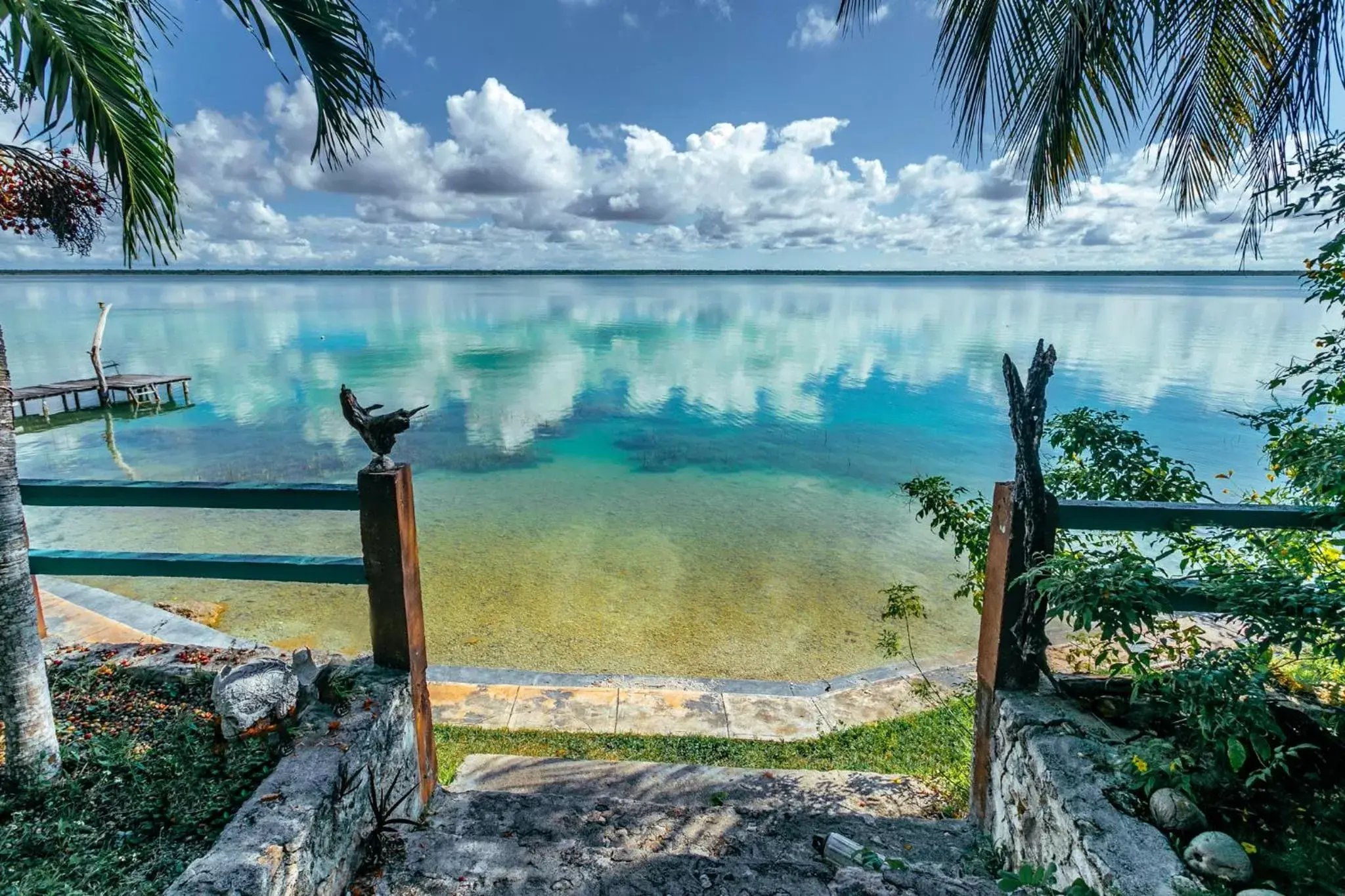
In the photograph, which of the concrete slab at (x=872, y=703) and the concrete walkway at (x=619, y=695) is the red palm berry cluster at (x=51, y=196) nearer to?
the concrete walkway at (x=619, y=695)

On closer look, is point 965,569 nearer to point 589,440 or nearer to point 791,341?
point 589,440

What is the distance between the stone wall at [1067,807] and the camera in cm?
214

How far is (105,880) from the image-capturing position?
7.09 feet

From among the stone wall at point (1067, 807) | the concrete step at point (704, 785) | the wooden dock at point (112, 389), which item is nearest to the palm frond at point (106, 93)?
the concrete step at point (704, 785)

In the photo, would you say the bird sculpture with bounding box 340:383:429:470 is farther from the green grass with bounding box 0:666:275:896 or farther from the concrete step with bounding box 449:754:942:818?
the concrete step with bounding box 449:754:942:818

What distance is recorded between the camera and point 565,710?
5.45m

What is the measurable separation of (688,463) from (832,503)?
424 centimetres

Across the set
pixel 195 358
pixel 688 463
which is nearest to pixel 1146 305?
pixel 688 463

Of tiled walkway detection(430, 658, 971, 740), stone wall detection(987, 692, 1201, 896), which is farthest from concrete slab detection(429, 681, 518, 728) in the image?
stone wall detection(987, 692, 1201, 896)

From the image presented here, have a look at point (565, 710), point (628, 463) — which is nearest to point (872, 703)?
point (565, 710)

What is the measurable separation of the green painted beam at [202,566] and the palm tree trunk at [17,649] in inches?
24.7

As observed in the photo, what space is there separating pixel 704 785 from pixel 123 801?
276 cm

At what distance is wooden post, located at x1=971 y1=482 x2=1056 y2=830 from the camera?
2881 mm

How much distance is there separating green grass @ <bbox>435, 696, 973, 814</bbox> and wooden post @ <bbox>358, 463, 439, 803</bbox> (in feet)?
4.44
